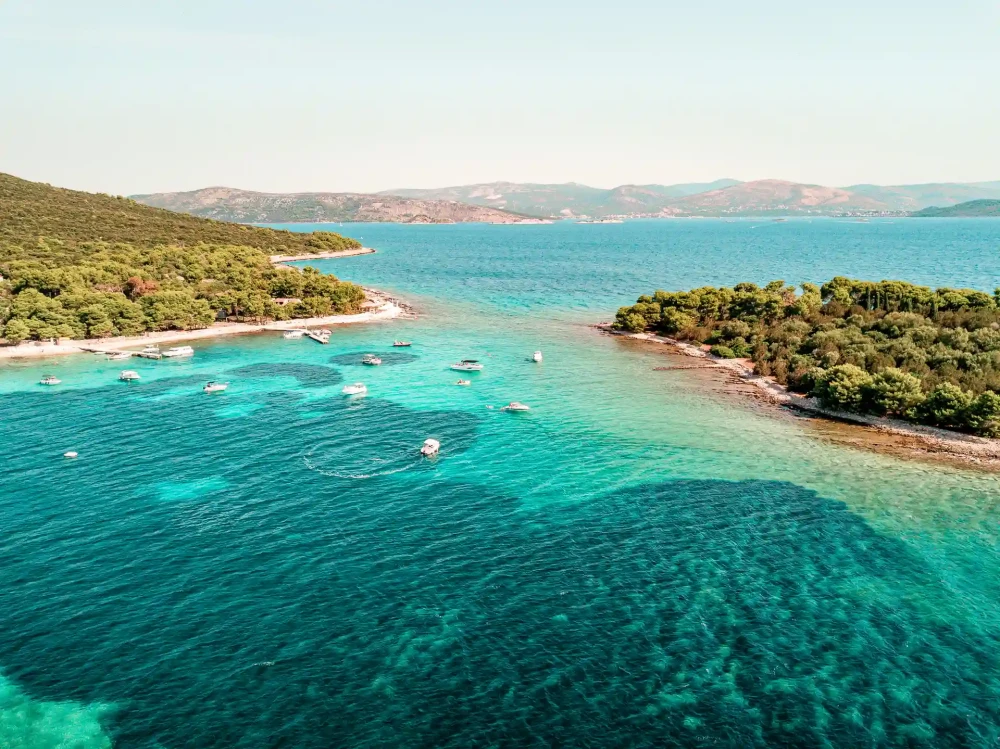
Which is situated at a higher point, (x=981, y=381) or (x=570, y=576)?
(x=981, y=381)

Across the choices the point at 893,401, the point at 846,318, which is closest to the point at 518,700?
the point at 893,401

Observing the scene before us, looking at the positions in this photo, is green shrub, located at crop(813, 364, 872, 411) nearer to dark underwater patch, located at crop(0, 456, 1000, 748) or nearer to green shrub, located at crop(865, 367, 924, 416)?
green shrub, located at crop(865, 367, 924, 416)

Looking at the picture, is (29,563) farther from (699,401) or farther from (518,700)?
(699,401)

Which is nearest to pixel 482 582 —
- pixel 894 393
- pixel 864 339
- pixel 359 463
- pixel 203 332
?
pixel 359 463

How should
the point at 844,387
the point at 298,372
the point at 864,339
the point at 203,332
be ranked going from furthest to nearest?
the point at 203,332, the point at 298,372, the point at 864,339, the point at 844,387

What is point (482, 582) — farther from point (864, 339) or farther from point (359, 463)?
point (864, 339)

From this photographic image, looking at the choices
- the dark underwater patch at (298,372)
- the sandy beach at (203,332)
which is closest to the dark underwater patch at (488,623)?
the dark underwater patch at (298,372)

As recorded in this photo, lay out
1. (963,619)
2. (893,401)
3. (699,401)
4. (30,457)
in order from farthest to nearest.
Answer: (699,401) → (893,401) → (30,457) → (963,619)
